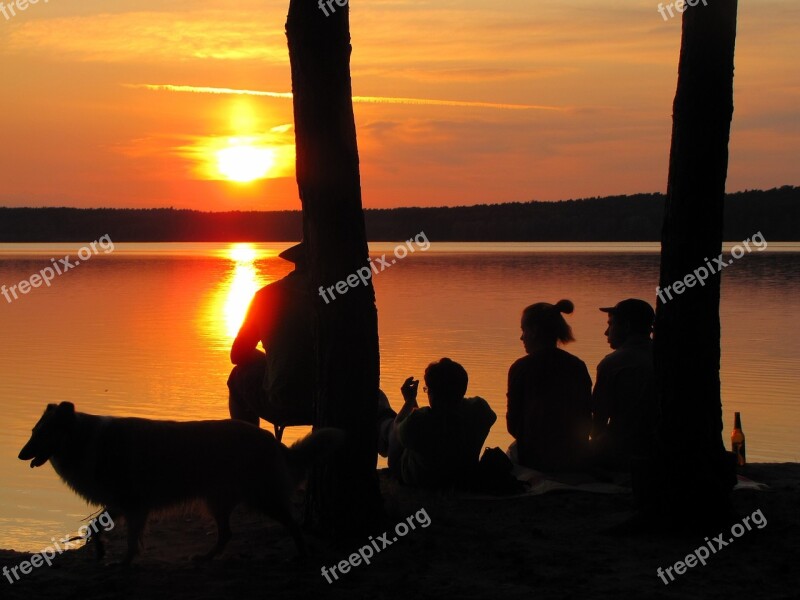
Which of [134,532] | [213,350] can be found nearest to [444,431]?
[134,532]

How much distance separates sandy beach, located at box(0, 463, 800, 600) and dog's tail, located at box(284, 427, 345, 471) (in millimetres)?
429

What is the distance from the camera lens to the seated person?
7359 millimetres

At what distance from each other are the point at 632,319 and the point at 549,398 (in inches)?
32.6

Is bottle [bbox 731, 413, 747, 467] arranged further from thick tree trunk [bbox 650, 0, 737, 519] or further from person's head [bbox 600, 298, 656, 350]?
thick tree trunk [bbox 650, 0, 737, 519]

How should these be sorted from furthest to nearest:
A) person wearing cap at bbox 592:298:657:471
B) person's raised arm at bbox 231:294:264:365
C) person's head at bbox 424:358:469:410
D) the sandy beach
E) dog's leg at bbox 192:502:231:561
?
person's raised arm at bbox 231:294:264:365, person wearing cap at bbox 592:298:657:471, person's head at bbox 424:358:469:410, dog's leg at bbox 192:502:231:561, the sandy beach

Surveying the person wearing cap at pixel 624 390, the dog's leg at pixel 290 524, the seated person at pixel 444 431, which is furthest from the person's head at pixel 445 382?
the dog's leg at pixel 290 524

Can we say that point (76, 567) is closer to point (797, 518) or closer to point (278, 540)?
point (278, 540)

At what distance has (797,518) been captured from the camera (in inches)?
271

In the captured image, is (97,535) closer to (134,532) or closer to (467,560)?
(134,532)

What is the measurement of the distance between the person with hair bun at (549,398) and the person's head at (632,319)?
14.2 inches

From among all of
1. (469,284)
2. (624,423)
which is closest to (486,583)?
(624,423)

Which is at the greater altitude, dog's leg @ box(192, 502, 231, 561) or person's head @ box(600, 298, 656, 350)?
person's head @ box(600, 298, 656, 350)

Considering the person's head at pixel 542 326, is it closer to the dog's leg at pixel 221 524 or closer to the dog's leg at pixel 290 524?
the dog's leg at pixel 290 524

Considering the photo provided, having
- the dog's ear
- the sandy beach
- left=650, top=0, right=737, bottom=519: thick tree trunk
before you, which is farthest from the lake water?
the dog's ear
